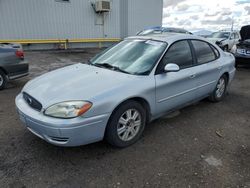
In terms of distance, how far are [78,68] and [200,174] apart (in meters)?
2.38

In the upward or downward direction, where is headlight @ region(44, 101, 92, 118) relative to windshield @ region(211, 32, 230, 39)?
upward

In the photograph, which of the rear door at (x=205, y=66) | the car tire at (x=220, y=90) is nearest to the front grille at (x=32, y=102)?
the rear door at (x=205, y=66)

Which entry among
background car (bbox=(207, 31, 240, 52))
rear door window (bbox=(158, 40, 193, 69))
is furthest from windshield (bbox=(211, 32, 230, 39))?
Answer: rear door window (bbox=(158, 40, 193, 69))

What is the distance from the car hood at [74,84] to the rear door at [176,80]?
535mm

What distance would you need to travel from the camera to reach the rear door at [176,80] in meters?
3.49

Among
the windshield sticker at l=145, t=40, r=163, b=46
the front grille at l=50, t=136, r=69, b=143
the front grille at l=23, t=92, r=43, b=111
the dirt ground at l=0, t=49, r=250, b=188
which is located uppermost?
the windshield sticker at l=145, t=40, r=163, b=46

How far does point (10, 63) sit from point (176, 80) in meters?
4.53

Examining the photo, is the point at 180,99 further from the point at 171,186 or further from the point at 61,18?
the point at 61,18

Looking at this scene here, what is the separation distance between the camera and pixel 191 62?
408cm

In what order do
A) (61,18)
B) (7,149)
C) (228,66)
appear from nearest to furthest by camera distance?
(7,149), (228,66), (61,18)

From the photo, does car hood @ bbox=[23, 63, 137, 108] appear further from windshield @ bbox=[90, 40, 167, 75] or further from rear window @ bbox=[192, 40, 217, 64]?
rear window @ bbox=[192, 40, 217, 64]

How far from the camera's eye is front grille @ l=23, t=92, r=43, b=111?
2805mm

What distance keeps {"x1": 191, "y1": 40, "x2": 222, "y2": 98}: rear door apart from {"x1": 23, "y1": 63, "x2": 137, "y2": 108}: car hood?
1.62 metres

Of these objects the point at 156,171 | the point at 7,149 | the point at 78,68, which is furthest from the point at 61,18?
the point at 156,171
